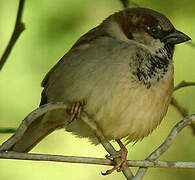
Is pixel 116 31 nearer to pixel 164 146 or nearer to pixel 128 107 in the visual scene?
pixel 128 107

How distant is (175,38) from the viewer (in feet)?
6.16

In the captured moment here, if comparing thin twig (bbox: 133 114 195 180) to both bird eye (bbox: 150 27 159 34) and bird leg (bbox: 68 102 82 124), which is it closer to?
bird leg (bbox: 68 102 82 124)

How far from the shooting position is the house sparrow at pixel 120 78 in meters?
1.72

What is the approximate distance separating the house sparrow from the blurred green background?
47 centimetres

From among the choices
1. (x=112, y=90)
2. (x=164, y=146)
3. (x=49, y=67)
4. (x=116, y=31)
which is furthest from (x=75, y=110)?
(x=49, y=67)

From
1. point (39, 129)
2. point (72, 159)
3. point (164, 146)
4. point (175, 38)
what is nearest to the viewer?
point (72, 159)

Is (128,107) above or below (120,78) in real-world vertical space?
below

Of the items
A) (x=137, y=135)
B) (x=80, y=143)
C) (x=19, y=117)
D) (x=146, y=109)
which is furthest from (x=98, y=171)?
(x=146, y=109)

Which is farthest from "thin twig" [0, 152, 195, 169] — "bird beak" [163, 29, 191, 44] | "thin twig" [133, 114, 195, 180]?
"bird beak" [163, 29, 191, 44]

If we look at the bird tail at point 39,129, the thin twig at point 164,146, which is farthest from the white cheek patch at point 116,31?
the thin twig at point 164,146

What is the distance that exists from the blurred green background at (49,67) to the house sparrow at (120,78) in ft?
1.53

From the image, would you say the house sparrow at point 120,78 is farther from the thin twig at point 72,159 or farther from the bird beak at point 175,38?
the thin twig at point 72,159

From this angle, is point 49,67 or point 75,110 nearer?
point 75,110

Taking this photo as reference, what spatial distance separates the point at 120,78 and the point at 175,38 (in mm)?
322
